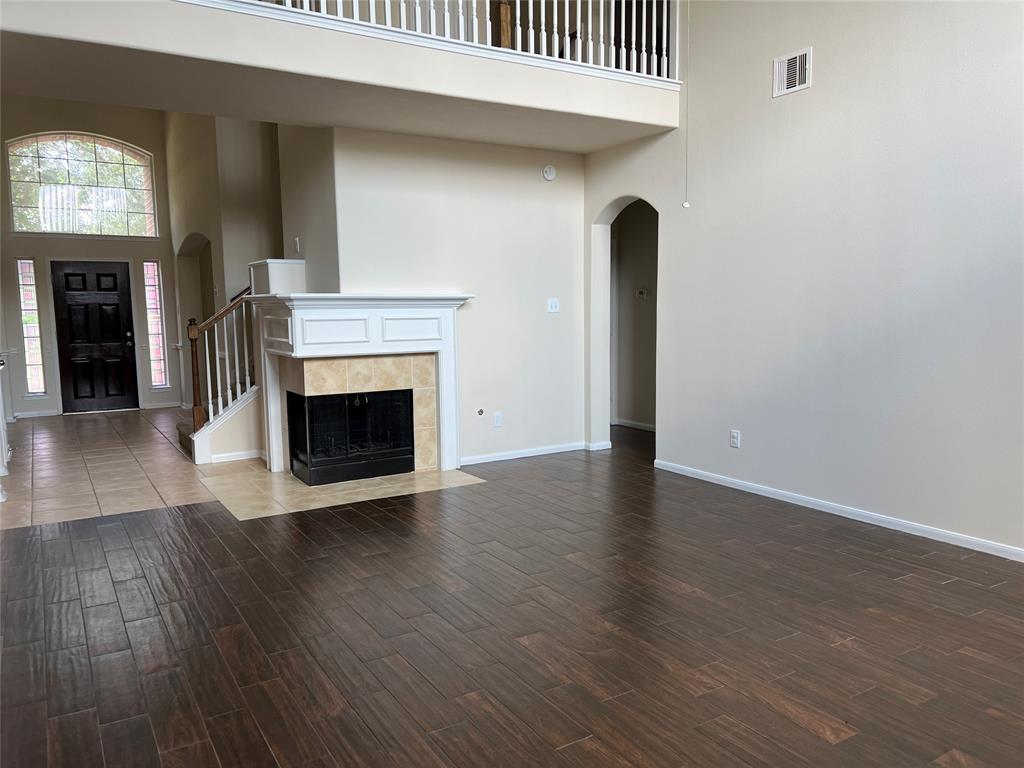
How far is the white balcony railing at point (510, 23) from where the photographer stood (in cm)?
422

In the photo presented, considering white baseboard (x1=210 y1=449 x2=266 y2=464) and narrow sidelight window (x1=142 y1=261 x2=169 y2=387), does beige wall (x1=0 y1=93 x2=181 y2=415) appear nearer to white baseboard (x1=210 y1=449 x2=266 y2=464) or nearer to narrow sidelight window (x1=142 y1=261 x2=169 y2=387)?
narrow sidelight window (x1=142 y1=261 x2=169 y2=387)

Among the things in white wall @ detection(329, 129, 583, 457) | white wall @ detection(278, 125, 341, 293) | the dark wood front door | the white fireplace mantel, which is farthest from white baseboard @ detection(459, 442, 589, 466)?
the dark wood front door

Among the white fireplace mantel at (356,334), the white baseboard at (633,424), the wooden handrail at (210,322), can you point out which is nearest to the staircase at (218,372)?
the wooden handrail at (210,322)

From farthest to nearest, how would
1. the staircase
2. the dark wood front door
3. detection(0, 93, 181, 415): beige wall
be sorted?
the dark wood front door, detection(0, 93, 181, 415): beige wall, the staircase

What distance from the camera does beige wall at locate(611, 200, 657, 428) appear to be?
732cm

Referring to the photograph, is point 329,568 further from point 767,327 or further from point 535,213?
point 535,213

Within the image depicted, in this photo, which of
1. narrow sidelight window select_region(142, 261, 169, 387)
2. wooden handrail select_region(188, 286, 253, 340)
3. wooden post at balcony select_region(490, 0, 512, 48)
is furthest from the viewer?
narrow sidelight window select_region(142, 261, 169, 387)

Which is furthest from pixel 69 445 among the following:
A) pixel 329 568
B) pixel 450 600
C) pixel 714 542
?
pixel 714 542

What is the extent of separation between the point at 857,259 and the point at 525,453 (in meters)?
3.18

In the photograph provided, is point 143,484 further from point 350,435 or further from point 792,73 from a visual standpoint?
point 792,73

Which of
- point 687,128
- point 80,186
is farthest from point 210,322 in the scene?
point 80,186

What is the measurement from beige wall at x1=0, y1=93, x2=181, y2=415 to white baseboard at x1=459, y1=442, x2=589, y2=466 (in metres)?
5.97

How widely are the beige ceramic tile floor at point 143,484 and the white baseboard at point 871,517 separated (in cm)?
183

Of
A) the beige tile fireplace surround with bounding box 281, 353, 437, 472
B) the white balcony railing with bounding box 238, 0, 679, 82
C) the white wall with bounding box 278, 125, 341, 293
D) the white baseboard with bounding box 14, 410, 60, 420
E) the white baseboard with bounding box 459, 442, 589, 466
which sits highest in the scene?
the white balcony railing with bounding box 238, 0, 679, 82
